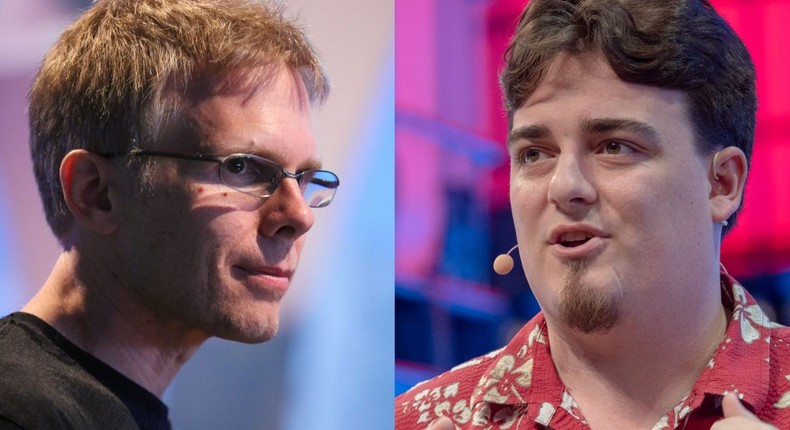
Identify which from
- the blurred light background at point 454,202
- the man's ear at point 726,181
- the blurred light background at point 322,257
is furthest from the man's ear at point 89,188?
the man's ear at point 726,181

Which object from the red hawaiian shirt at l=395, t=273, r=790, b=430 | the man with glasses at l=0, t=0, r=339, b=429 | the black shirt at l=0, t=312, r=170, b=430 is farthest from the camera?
the red hawaiian shirt at l=395, t=273, r=790, b=430

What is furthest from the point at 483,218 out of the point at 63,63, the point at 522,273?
the point at 63,63

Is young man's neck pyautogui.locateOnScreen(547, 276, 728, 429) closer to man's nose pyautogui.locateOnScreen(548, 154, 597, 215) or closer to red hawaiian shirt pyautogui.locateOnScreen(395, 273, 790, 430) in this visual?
red hawaiian shirt pyautogui.locateOnScreen(395, 273, 790, 430)

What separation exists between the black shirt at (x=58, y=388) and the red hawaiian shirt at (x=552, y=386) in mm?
678

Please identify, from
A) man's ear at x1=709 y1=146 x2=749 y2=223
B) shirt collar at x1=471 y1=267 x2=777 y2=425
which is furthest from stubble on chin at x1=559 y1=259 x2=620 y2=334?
man's ear at x1=709 y1=146 x2=749 y2=223

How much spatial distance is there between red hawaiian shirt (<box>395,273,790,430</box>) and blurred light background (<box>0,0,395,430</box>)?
139 mm

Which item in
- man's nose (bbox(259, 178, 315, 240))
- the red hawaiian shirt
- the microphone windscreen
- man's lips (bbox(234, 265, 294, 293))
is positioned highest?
man's nose (bbox(259, 178, 315, 240))

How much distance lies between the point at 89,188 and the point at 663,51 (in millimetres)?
1131

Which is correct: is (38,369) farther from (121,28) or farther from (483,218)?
(483,218)

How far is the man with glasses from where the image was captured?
Result: 1.78 metres

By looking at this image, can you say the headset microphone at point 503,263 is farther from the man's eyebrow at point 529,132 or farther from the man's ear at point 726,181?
the man's ear at point 726,181

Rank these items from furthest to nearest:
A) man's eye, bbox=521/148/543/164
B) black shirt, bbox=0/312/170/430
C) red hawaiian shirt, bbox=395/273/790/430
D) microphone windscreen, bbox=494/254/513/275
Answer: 1. microphone windscreen, bbox=494/254/513/275
2. man's eye, bbox=521/148/543/164
3. red hawaiian shirt, bbox=395/273/790/430
4. black shirt, bbox=0/312/170/430

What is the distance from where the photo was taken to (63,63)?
6.06 feet

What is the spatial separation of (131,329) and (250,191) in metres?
0.34
